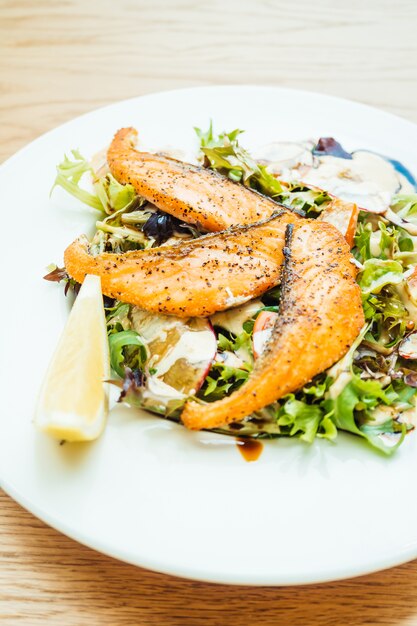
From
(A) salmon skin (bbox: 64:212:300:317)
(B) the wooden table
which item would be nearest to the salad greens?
(A) salmon skin (bbox: 64:212:300:317)

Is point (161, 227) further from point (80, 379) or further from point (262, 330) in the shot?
point (80, 379)

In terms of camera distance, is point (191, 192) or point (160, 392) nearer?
point (160, 392)

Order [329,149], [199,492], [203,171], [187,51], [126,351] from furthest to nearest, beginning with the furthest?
[187,51] < [329,149] < [203,171] < [126,351] < [199,492]

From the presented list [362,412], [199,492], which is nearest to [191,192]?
[362,412]

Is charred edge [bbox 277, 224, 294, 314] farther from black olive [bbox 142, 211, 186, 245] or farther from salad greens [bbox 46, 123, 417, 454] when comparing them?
black olive [bbox 142, 211, 186, 245]

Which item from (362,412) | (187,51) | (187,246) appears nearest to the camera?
(362,412)

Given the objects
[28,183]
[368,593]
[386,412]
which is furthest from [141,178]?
[368,593]

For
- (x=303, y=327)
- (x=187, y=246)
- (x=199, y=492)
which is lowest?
(x=199, y=492)
